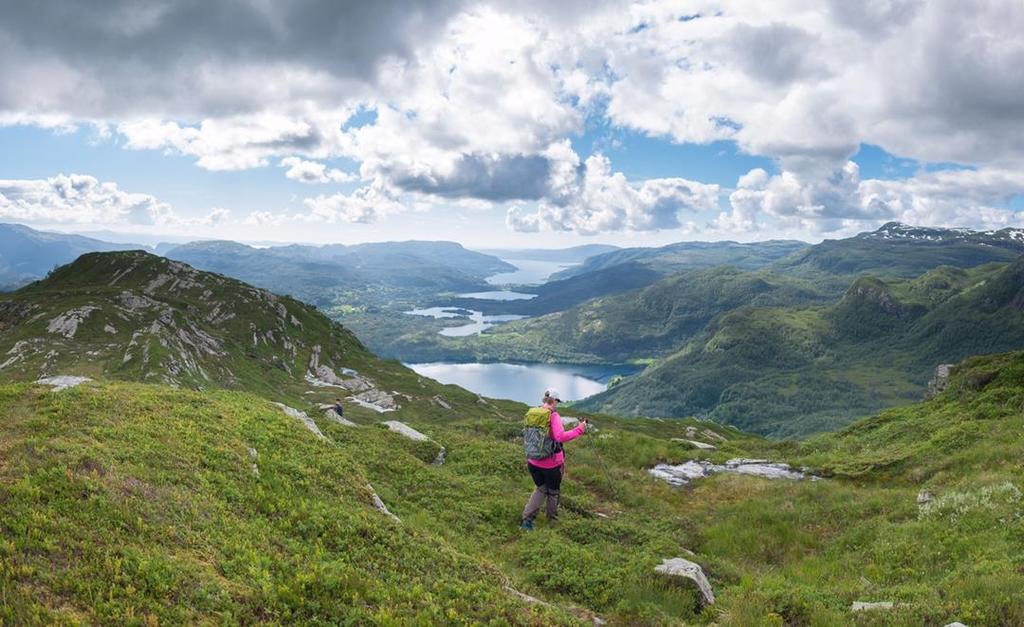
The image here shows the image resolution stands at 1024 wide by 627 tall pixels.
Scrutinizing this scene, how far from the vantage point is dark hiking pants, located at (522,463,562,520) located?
20594 millimetres

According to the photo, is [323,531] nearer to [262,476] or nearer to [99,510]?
[262,476]

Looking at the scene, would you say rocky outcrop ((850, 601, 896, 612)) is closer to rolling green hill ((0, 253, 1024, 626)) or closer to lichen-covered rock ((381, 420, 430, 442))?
rolling green hill ((0, 253, 1024, 626))

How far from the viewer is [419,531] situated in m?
16.3

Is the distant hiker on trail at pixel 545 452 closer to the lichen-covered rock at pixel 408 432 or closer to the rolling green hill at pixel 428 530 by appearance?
the rolling green hill at pixel 428 530

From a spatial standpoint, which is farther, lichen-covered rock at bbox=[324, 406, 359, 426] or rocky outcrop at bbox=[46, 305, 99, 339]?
rocky outcrop at bbox=[46, 305, 99, 339]

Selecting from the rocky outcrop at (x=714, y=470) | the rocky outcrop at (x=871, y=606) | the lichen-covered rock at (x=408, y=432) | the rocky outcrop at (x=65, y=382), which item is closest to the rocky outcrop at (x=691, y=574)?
the rocky outcrop at (x=871, y=606)

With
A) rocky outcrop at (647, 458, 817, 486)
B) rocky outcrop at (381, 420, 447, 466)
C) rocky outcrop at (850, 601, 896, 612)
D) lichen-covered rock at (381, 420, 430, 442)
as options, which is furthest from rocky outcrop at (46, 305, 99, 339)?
rocky outcrop at (850, 601, 896, 612)

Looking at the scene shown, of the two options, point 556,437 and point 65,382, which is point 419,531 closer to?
point 556,437

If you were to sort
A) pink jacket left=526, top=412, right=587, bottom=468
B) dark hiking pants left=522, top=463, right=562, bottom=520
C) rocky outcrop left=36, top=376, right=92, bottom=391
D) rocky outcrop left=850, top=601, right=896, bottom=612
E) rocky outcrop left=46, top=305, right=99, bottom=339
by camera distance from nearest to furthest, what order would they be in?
rocky outcrop left=850, top=601, right=896, bottom=612, pink jacket left=526, top=412, right=587, bottom=468, dark hiking pants left=522, top=463, right=562, bottom=520, rocky outcrop left=36, top=376, right=92, bottom=391, rocky outcrop left=46, top=305, right=99, bottom=339

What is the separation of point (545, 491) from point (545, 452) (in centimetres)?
190

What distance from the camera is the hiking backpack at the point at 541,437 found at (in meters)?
20.2

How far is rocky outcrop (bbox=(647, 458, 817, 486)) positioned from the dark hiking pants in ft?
39.7

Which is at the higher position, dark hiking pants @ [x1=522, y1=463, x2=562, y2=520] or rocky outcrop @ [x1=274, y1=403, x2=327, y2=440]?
rocky outcrop @ [x1=274, y1=403, x2=327, y2=440]

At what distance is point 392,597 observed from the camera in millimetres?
11766
